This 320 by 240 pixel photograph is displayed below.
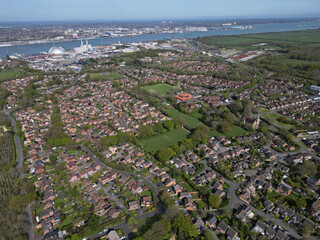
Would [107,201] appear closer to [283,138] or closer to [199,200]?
[199,200]

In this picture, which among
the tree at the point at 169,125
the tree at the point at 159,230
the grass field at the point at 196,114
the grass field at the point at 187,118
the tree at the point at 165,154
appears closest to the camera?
the tree at the point at 159,230

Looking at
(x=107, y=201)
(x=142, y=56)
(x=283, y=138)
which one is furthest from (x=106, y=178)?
(x=142, y=56)

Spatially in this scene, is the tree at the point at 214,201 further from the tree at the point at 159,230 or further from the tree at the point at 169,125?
the tree at the point at 169,125

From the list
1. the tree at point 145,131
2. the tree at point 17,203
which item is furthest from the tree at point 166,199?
the tree at point 17,203

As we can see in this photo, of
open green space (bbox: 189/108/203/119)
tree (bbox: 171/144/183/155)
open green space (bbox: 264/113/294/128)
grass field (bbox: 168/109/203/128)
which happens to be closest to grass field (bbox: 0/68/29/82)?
grass field (bbox: 168/109/203/128)

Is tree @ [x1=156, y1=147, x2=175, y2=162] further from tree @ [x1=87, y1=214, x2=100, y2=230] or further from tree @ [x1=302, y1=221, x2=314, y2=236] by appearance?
tree @ [x1=302, y1=221, x2=314, y2=236]

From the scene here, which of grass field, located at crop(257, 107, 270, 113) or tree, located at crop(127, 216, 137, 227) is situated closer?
tree, located at crop(127, 216, 137, 227)
